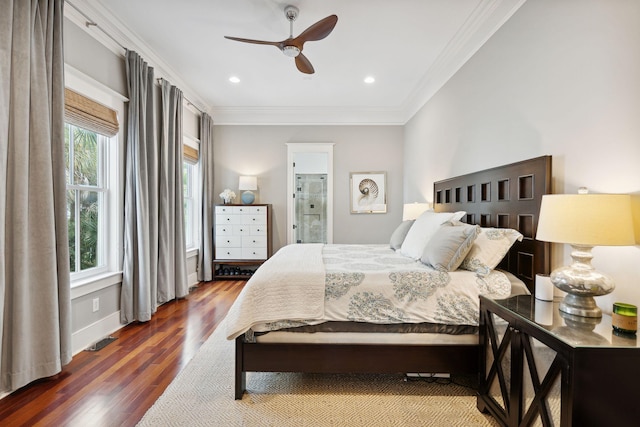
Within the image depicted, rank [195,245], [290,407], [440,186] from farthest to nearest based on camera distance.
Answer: [195,245]
[440,186]
[290,407]

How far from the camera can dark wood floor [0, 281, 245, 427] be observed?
172 centimetres

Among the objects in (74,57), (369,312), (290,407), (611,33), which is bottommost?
(290,407)

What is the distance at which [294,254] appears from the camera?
272cm

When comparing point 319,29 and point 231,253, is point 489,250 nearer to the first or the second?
point 319,29

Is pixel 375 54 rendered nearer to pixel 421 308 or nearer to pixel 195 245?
pixel 421 308

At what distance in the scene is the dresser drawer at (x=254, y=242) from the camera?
4.89 m

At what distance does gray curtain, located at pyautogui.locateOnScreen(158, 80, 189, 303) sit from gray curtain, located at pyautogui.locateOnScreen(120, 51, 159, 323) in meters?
0.26

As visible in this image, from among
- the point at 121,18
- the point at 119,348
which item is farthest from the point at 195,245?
the point at 121,18

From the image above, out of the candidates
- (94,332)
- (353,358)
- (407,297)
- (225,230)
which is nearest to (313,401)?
A: (353,358)

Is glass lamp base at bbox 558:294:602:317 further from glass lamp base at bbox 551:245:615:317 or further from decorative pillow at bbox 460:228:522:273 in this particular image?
decorative pillow at bbox 460:228:522:273

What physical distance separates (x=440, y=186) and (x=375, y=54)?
1647 millimetres

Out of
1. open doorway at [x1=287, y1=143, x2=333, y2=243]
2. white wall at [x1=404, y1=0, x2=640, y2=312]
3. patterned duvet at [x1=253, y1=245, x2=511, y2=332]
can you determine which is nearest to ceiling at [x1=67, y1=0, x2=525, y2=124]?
white wall at [x1=404, y1=0, x2=640, y2=312]

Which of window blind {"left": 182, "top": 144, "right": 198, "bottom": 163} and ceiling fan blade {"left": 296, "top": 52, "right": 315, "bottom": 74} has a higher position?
ceiling fan blade {"left": 296, "top": 52, "right": 315, "bottom": 74}

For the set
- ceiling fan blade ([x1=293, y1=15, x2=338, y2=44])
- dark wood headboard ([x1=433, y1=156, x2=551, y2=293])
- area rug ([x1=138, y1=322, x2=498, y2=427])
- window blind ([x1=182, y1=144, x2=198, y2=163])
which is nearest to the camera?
area rug ([x1=138, y1=322, x2=498, y2=427])
